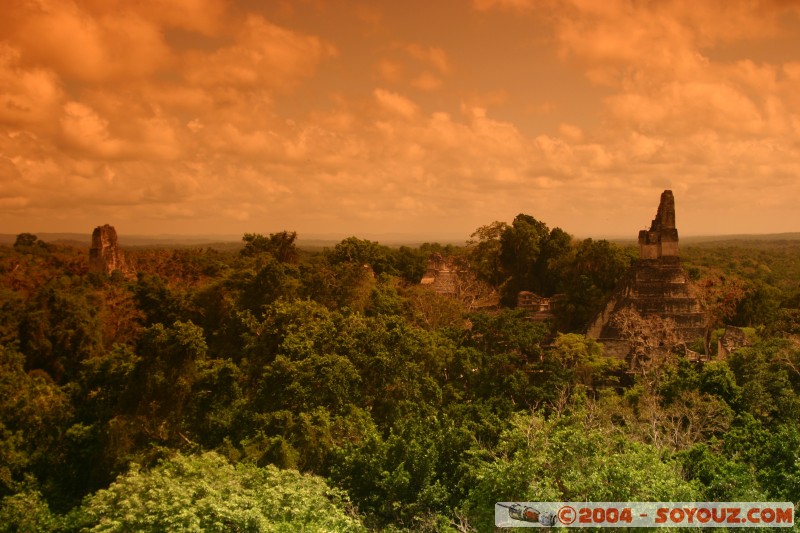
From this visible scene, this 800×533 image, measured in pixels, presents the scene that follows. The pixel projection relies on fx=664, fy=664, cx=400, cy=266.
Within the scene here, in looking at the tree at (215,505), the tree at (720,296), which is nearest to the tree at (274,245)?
the tree at (720,296)

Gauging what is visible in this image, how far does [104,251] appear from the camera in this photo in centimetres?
Result: 3697

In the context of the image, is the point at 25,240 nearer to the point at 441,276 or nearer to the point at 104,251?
the point at 104,251

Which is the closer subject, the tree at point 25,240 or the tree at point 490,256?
the tree at point 490,256

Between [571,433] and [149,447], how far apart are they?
9875mm

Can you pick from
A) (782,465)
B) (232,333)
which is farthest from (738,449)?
(232,333)

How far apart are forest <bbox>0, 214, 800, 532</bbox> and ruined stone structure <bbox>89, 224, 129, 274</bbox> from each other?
11.0 meters

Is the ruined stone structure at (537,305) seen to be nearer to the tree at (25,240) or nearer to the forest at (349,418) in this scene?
the forest at (349,418)

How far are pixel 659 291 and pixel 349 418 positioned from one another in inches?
523

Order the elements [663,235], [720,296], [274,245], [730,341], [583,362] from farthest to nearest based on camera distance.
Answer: [274,245], [720,296], [663,235], [730,341], [583,362]

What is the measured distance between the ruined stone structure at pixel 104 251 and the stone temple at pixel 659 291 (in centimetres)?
2651

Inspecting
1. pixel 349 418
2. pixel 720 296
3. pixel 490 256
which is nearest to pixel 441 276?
pixel 490 256

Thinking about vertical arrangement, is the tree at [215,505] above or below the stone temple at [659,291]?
below

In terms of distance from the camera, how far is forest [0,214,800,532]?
10.9 m

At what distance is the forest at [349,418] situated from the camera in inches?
429
